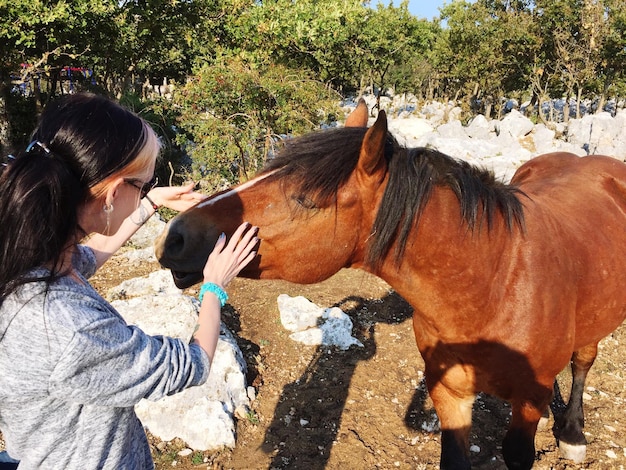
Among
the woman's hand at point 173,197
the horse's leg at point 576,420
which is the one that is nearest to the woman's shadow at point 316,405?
the horse's leg at point 576,420

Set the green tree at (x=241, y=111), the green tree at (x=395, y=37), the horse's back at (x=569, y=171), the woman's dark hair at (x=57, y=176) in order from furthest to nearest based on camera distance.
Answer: the green tree at (x=395, y=37)
the green tree at (x=241, y=111)
the horse's back at (x=569, y=171)
the woman's dark hair at (x=57, y=176)

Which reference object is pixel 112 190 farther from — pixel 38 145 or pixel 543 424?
pixel 543 424

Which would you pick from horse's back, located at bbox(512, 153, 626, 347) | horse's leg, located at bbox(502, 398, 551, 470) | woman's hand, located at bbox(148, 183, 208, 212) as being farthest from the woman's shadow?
woman's hand, located at bbox(148, 183, 208, 212)

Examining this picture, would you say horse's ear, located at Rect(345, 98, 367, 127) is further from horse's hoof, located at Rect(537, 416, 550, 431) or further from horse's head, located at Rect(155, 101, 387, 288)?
→ horse's hoof, located at Rect(537, 416, 550, 431)

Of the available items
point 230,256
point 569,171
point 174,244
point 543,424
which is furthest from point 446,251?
point 543,424

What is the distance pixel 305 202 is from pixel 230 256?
367mm

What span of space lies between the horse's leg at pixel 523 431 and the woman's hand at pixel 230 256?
1.65m

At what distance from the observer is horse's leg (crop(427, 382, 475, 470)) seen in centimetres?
254

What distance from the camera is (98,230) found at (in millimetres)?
1327

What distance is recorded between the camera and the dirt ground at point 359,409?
3.11m

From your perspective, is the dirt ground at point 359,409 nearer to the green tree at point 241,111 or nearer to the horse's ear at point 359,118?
the horse's ear at point 359,118

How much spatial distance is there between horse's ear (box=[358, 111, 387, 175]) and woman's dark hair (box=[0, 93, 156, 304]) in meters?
0.78

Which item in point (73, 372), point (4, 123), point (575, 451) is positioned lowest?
point (4, 123)

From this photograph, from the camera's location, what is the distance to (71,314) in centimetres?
113
